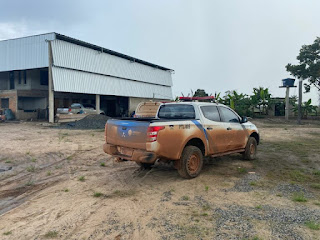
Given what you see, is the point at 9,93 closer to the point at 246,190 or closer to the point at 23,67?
the point at 23,67

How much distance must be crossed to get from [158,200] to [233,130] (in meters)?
3.48

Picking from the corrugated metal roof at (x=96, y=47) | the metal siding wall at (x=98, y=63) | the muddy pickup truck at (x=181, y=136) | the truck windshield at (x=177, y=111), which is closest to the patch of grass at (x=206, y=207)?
the muddy pickup truck at (x=181, y=136)

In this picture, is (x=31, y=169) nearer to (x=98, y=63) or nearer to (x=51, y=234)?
(x=51, y=234)

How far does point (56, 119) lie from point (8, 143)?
10.8 meters

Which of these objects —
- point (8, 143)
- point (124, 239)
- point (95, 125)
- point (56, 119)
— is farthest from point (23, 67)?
point (124, 239)

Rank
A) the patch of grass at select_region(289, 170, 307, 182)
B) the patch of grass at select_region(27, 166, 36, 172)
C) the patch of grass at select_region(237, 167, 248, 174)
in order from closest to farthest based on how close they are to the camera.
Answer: the patch of grass at select_region(289, 170, 307, 182)
the patch of grass at select_region(237, 167, 248, 174)
the patch of grass at select_region(27, 166, 36, 172)

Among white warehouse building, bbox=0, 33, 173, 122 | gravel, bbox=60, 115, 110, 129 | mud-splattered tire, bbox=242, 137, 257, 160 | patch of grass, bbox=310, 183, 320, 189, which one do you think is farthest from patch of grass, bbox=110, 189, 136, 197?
white warehouse building, bbox=0, 33, 173, 122

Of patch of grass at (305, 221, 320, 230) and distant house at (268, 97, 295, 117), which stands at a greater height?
distant house at (268, 97, 295, 117)

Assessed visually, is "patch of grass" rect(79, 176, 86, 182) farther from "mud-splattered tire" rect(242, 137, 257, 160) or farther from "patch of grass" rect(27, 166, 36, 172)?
"mud-splattered tire" rect(242, 137, 257, 160)

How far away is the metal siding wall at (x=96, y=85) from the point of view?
72.4ft

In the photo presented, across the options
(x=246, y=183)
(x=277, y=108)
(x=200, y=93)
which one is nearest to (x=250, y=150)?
(x=246, y=183)

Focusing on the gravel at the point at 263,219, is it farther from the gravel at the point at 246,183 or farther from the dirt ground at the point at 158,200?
the gravel at the point at 246,183

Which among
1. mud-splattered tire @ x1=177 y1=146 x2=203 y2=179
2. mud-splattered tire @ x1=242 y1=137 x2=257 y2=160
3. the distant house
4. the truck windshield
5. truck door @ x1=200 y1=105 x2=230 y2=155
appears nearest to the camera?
mud-splattered tire @ x1=177 y1=146 x2=203 y2=179

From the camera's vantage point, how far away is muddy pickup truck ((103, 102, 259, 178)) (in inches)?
209
